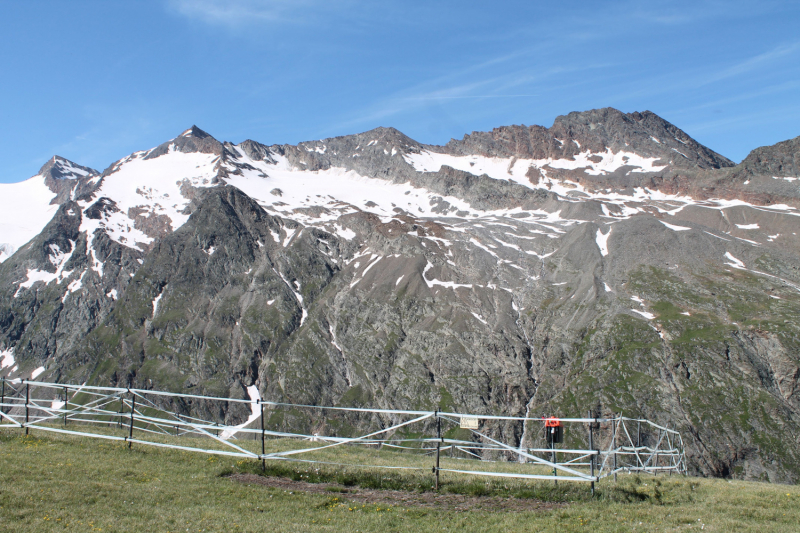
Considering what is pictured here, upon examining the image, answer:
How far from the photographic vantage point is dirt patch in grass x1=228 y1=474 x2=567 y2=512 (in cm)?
1656

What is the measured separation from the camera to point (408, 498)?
1755 centimetres

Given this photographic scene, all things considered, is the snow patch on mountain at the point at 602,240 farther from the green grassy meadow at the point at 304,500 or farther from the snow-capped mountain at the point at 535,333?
the green grassy meadow at the point at 304,500

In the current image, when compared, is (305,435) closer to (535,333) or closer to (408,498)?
(408,498)

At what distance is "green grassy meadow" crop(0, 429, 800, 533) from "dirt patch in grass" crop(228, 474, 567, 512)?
0.41ft

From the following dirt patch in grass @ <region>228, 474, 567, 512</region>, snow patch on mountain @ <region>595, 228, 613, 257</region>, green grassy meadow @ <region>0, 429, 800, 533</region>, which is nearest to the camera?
green grassy meadow @ <region>0, 429, 800, 533</region>

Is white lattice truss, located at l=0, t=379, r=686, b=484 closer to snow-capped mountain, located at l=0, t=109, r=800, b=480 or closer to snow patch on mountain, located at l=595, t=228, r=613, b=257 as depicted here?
snow-capped mountain, located at l=0, t=109, r=800, b=480

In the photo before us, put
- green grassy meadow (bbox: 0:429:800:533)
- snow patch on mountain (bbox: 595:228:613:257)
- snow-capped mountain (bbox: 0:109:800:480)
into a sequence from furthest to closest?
snow patch on mountain (bbox: 595:228:613:257)
snow-capped mountain (bbox: 0:109:800:480)
green grassy meadow (bbox: 0:429:800:533)

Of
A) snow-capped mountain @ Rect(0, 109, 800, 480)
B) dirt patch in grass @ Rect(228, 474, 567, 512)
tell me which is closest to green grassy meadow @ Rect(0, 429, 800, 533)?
dirt patch in grass @ Rect(228, 474, 567, 512)

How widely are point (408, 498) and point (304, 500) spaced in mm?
3540

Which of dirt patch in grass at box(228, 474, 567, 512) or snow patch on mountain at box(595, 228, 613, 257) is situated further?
snow patch on mountain at box(595, 228, 613, 257)

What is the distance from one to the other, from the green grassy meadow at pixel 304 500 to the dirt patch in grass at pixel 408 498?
124mm

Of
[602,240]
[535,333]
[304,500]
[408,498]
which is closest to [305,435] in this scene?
[304,500]

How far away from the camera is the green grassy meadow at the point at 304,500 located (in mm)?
14070

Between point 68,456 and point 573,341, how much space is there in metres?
135
